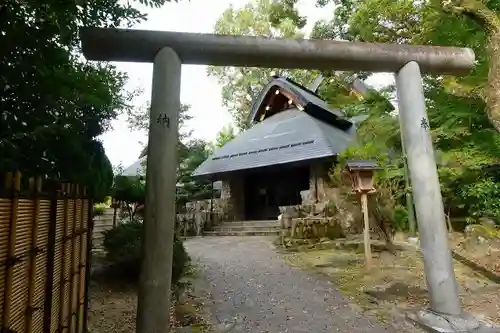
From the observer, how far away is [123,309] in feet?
16.8

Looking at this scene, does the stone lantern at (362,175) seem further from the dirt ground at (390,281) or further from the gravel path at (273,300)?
the gravel path at (273,300)

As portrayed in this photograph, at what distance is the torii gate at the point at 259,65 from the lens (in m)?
3.71

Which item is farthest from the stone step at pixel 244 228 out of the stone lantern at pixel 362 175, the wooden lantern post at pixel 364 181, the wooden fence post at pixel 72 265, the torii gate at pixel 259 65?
the wooden fence post at pixel 72 265

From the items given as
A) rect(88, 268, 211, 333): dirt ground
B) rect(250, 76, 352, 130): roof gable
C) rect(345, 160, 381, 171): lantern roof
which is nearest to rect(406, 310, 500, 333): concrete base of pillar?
rect(88, 268, 211, 333): dirt ground

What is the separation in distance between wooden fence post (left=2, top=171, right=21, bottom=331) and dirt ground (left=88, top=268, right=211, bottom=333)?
2.73 meters

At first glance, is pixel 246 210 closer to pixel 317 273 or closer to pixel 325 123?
pixel 325 123

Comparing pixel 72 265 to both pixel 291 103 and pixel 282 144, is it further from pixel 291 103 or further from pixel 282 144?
pixel 291 103

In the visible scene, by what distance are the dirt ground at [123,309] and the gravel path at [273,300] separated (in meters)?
0.29

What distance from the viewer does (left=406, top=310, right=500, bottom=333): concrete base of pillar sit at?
12.9 ft

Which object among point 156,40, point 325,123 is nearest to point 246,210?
point 325,123

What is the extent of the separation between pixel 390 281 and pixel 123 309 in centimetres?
447

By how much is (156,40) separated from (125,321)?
11.7 ft

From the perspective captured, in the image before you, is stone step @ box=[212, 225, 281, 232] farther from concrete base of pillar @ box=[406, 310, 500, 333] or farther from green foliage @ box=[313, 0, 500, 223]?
concrete base of pillar @ box=[406, 310, 500, 333]

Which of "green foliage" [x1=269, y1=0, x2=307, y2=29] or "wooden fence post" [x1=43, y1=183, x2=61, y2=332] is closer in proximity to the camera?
"wooden fence post" [x1=43, y1=183, x2=61, y2=332]
